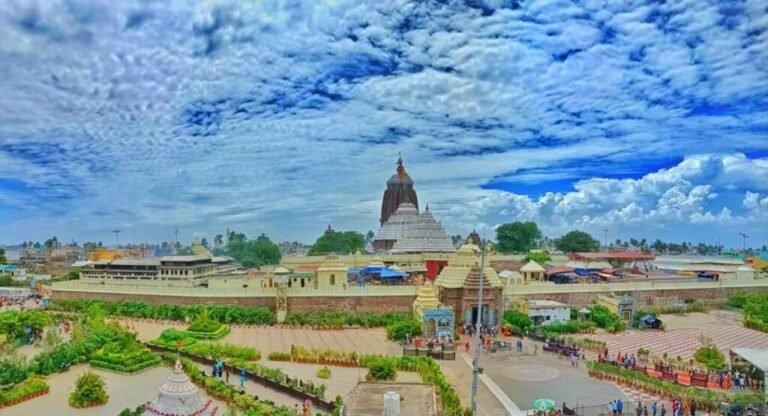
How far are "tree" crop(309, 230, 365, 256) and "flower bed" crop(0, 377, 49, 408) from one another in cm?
5701

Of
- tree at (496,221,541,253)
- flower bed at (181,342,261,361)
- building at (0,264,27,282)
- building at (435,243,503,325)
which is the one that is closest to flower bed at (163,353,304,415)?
flower bed at (181,342,261,361)

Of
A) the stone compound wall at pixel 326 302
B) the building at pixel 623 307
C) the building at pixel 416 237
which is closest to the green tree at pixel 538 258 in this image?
the building at pixel 416 237

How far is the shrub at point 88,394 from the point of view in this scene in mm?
19703

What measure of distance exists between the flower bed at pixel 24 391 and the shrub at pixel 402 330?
15582mm

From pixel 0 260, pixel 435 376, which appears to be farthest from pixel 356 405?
pixel 0 260

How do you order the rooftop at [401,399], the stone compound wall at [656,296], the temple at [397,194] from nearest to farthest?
1. the rooftop at [401,399]
2. the stone compound wall at [656,296]
3. the temple at [397,194]

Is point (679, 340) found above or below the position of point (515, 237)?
below

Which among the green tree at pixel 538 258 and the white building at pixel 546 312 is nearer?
the white building at pixel 546 312

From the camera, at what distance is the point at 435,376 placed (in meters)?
21.4

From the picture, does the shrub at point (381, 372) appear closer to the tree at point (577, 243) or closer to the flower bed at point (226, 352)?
the flower bed at point (226, 352)

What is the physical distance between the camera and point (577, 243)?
82250mm

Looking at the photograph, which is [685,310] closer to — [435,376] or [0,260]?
[435,376]

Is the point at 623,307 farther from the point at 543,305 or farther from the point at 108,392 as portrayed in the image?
the point at 108,392

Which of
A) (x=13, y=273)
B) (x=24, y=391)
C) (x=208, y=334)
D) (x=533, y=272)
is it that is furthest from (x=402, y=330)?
(x=13, y=273)
